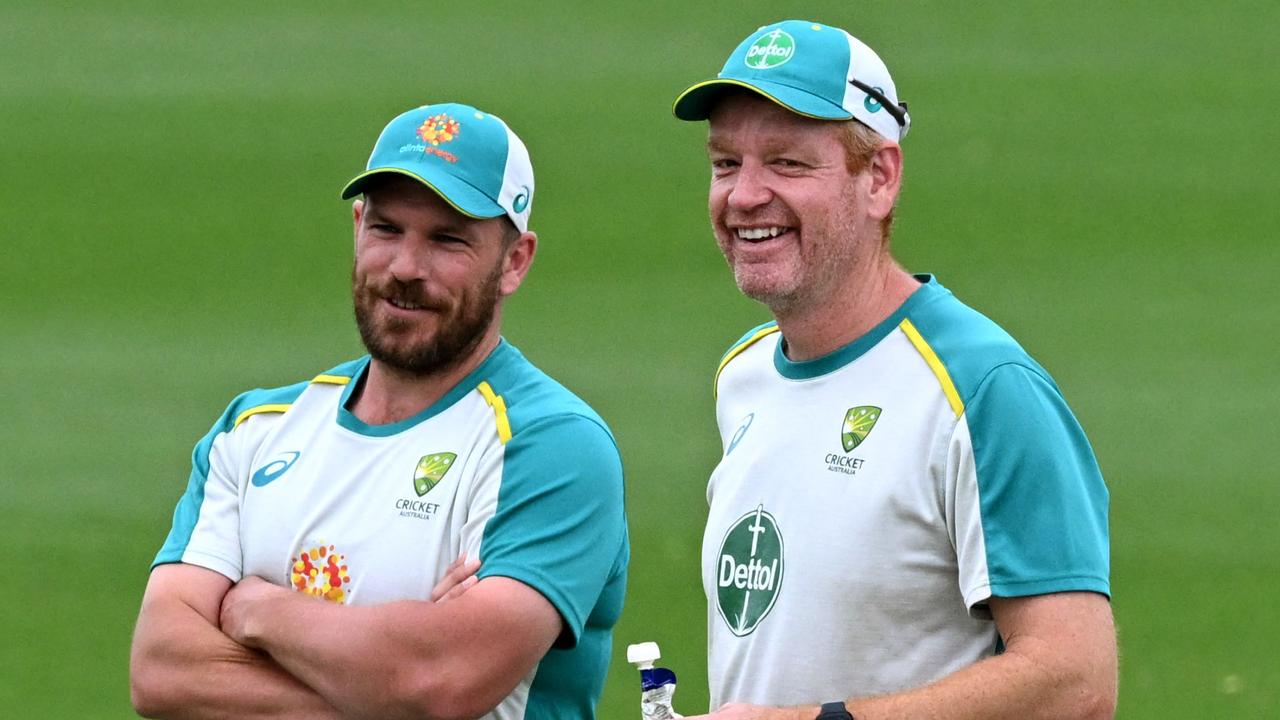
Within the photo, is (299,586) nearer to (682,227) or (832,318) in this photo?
(832,318)

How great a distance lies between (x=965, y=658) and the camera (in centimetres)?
323

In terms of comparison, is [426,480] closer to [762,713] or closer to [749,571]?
[749,571]

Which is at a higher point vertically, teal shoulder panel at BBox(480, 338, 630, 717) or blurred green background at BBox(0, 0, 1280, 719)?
blurred green background at BBox(0, 0, 1280, 719)

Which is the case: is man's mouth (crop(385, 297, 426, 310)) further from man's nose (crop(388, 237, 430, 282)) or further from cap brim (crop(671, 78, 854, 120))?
cap brim (crop(671, 78, 854, 120))

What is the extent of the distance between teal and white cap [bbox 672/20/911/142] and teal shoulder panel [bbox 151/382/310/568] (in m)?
1.07

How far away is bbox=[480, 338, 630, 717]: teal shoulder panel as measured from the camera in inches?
140

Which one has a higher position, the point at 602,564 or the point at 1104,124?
the point at 1104,124

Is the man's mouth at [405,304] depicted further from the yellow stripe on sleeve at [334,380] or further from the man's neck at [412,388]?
the yellow stripe on sleeve at [334,380]

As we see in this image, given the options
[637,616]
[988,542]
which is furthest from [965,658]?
[637,616]

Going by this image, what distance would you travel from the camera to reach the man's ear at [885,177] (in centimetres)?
348

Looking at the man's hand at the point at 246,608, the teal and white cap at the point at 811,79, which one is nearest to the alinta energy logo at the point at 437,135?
the teal and white cap at the point at 811,79

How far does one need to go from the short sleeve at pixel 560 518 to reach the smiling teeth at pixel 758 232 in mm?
516

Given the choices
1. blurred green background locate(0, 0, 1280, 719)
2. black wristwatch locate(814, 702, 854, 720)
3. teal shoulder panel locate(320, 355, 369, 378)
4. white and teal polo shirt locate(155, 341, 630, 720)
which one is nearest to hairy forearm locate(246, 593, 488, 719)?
Result: white and teal polo shirt locate(155, 341, 630, 720)

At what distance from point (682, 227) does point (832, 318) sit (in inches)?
177
